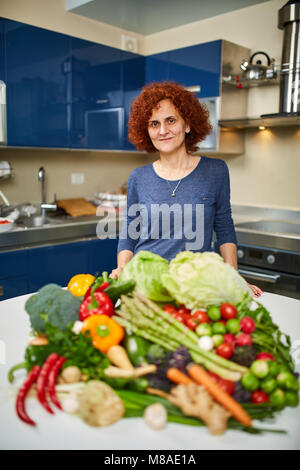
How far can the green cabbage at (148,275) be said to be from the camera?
120 cm

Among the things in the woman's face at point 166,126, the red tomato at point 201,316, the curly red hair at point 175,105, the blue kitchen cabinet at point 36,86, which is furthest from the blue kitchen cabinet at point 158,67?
the red tomato at point 201,316

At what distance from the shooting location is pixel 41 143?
336 centimetres

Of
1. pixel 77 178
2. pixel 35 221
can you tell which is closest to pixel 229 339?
pixel 35 221

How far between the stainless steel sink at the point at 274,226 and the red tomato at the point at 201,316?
2.52 meters

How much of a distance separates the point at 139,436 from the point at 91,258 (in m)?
2.68

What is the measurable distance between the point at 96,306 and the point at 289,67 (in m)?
2.82

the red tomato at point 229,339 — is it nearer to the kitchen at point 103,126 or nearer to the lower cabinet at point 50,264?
the kitchen at point 103,126

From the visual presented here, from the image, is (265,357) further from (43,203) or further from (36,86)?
(43,203)

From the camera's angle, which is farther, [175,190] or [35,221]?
[35,221]

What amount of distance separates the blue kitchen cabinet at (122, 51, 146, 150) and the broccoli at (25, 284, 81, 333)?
120 inches

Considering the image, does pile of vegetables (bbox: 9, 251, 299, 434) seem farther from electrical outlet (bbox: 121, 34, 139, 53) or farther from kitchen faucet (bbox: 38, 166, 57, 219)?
electrical outlet (bbox: 121, 34, 139, 53)

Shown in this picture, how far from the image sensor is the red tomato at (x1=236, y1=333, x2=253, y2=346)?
988 millimetres

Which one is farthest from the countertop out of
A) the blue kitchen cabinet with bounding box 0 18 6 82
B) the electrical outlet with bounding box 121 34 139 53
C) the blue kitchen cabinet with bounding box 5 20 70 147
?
the electrical outlet with bounding box 121 34 139 53

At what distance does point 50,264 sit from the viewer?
10.3 ft
